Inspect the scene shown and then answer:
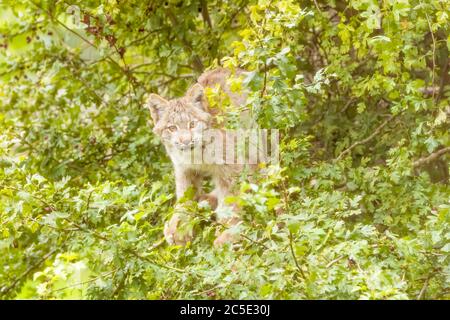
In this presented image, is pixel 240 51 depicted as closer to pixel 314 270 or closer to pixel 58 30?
pixel 314 270

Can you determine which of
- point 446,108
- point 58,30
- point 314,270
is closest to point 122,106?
point 58,30

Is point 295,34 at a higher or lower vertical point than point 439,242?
higher

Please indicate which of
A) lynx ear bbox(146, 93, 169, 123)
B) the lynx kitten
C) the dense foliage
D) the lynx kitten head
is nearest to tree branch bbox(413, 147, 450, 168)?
the dense foliage

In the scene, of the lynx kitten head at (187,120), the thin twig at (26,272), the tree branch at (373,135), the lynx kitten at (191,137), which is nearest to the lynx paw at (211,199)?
the lynx kitten at (191,137)

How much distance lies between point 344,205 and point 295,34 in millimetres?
1801

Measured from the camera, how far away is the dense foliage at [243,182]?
13.6 feet

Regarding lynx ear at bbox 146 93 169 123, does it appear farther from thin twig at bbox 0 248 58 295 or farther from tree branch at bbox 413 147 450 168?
tree branch at bbox 413 147 450 168

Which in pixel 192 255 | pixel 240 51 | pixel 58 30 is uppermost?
pixel 58 30

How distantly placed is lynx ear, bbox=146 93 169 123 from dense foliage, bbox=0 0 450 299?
1.10 ft

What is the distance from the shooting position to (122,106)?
750 centimetres

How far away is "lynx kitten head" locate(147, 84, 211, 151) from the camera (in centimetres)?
603

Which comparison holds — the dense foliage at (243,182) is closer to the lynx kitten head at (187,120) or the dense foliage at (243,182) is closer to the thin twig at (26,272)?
the thin twig at (26,272)
